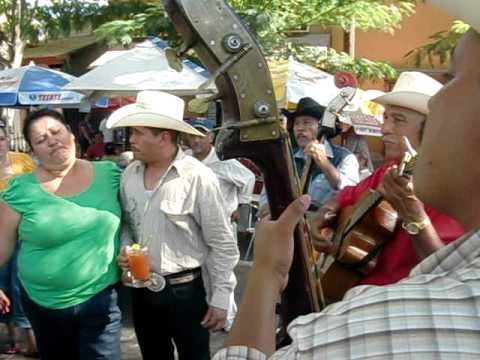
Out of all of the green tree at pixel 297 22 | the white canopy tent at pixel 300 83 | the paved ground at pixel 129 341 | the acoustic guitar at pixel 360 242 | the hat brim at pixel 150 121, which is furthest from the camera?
the green tree at pixel 297 22

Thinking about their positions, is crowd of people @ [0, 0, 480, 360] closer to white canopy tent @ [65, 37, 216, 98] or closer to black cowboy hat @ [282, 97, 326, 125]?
black cowboy hat @ [282, 97, 326, 125]

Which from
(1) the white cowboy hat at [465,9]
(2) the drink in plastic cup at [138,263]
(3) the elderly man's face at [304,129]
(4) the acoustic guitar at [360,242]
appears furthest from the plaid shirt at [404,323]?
(3) the elderly man's face at [304,129]

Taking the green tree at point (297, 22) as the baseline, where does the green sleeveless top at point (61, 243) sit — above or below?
below

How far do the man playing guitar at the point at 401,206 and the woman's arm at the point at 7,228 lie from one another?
139 centimetres

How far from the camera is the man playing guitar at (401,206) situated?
8.20ft

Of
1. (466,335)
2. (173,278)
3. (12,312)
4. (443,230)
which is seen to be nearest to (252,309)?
(466,335)

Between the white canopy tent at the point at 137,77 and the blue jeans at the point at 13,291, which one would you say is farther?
the white canopy tent at the point at 137,77

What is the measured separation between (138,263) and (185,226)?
A: 29cm

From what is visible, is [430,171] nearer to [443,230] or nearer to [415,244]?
[415,244]

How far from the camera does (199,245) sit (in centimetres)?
350

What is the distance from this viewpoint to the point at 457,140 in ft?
3.42

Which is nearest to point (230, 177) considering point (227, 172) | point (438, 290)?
point (227, 172)

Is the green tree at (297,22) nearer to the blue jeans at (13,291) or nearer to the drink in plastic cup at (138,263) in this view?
the blue jeans at (13,291)

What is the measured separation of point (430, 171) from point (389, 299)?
288mm
